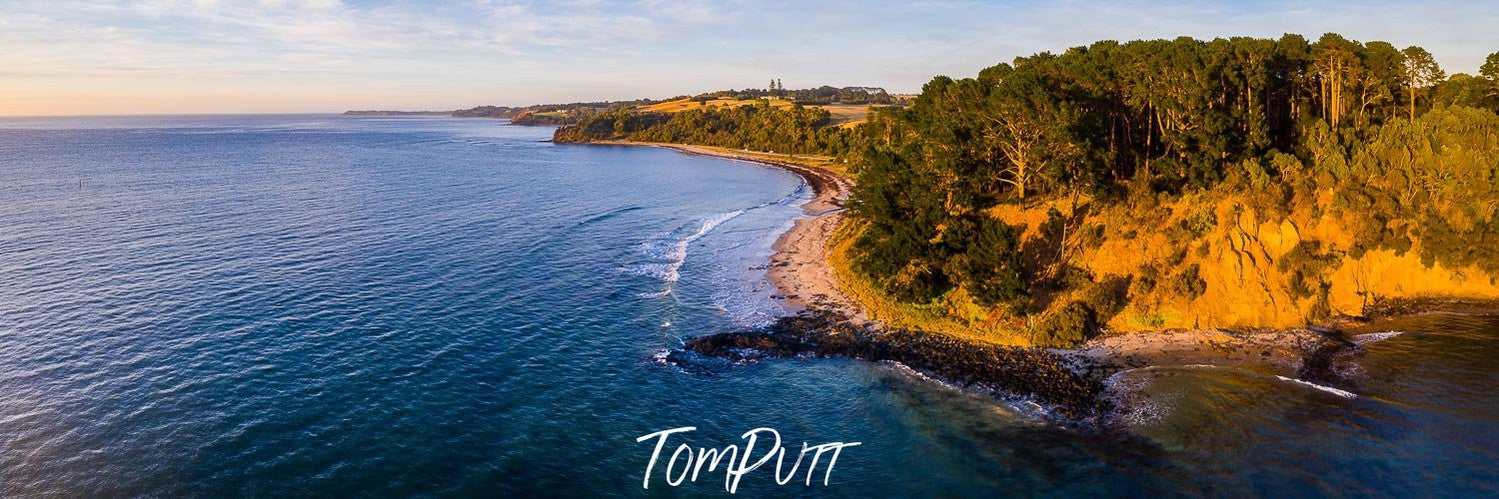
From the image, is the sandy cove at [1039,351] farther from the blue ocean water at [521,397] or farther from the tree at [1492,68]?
the tree at [1492,68]

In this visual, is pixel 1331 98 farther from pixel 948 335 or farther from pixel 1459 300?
pixel 948 335

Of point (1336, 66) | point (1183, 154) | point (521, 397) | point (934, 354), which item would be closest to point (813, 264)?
point (934, 354)

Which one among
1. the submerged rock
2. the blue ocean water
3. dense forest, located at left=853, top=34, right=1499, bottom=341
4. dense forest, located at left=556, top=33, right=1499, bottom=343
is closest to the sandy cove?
the submerged rock

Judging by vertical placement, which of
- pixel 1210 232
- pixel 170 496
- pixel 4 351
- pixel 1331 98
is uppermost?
pixel 1331 98

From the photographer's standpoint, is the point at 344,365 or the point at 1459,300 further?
the point at 1459,300

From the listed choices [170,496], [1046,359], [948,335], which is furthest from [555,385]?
[1046,359]

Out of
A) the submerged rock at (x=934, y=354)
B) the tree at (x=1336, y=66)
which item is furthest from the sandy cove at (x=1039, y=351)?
the tree at (x=1336, y=66)

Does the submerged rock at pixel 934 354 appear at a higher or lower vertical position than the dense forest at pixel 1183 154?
lower

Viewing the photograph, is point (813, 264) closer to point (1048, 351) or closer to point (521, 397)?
point (1048, 351)
